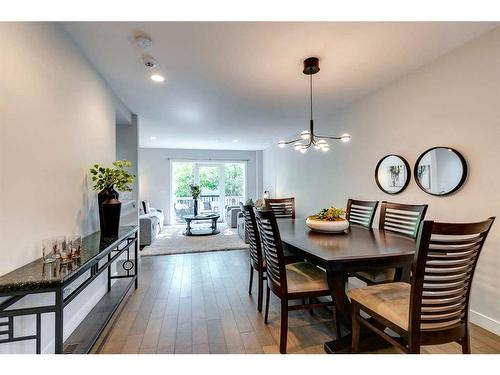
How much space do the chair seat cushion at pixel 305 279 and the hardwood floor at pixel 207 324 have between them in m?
0.44

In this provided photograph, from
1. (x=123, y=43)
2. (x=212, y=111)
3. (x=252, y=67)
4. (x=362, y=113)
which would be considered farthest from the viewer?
(x=212, y=111)

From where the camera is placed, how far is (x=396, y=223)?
88.5 inches

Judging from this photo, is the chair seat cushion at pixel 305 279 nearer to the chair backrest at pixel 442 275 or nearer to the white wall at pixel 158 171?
the chair backrest at pixel 442 275

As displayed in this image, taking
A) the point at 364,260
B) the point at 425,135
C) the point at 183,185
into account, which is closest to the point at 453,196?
the point at 425,135

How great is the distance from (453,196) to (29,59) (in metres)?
3.41

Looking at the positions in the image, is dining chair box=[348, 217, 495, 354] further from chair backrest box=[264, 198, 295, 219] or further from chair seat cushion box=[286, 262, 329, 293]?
chair backrest box=[264, 198, 295, 219]

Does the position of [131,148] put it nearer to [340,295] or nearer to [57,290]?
[57,290]

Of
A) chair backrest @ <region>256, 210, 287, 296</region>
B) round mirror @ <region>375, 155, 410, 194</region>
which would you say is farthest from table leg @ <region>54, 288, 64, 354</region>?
round mirror @ <region>375, 155, 410, 194</region>

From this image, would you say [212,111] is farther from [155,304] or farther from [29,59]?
[155,304]

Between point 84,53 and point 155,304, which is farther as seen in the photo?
point 155,304

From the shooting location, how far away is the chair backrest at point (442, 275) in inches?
42.8

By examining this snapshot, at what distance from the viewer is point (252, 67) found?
2.46m

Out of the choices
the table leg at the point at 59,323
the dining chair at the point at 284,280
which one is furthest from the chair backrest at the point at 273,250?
the table leg at the point at 59,323

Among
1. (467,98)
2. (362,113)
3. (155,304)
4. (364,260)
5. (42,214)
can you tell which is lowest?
(155,304)
